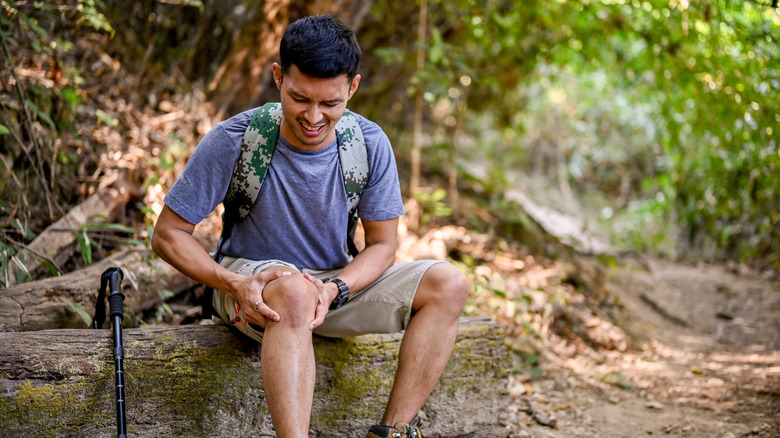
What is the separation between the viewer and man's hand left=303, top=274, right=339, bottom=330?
2.28 meters

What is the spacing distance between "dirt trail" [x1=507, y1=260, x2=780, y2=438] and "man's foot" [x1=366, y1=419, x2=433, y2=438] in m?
1.00

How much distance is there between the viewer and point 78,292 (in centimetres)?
298

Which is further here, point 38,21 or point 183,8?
point 183,8

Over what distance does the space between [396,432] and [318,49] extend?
59.2 inches

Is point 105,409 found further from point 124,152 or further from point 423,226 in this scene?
point 423,226

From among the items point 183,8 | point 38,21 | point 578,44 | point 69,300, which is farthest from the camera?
point 578,44

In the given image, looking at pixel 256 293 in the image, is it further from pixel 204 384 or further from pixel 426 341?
pixel 426 341

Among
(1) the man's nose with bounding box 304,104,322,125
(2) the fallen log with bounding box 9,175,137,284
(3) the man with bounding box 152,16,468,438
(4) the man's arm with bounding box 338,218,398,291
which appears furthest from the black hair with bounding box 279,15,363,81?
(2) the fallen log with bounding box 9,175,137,284

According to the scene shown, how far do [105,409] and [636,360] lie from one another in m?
3.98

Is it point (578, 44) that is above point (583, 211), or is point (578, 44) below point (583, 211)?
above

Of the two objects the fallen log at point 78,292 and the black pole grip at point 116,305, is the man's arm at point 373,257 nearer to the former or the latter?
the black pole grip at point 116,305

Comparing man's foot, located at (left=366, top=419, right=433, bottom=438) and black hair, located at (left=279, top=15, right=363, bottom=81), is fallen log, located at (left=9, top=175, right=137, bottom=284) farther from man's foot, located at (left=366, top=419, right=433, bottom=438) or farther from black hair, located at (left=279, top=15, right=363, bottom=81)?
man's foot, located at (left=366, top=419, right=433, bottom=438)

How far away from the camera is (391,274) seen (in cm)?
271

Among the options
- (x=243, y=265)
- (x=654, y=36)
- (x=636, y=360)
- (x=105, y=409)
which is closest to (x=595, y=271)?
(x=636, y=360)
